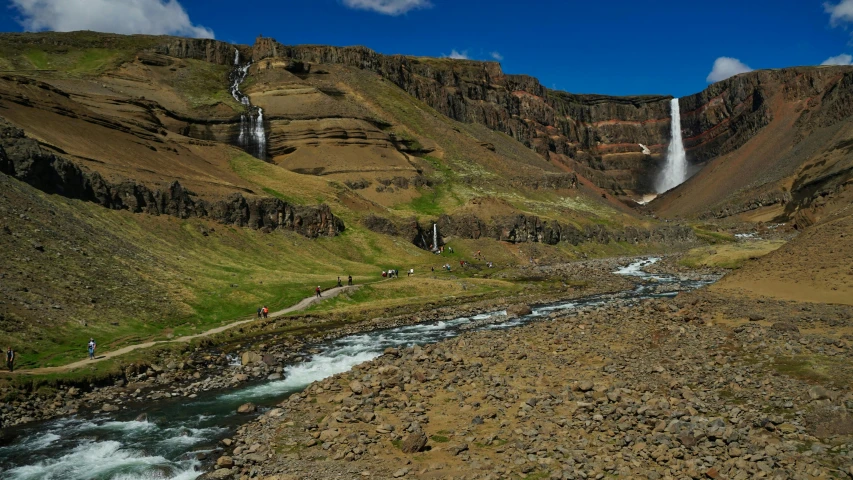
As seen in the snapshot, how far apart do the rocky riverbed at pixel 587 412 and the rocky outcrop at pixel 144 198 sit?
171ft

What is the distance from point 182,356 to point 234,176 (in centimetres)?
8056

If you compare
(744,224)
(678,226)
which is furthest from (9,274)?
(744,224)

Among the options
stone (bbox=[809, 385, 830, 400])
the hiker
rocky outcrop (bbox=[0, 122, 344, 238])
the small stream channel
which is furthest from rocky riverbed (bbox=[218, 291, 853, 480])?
rocky outcrop (bbox=[0, 122, 344, 238])

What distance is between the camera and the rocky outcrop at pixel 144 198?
207 feet

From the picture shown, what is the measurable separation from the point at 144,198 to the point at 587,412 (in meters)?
70.8

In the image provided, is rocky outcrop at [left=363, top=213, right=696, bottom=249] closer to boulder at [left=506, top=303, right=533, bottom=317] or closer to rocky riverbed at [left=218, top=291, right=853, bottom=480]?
boulder at [left=506, top=303, right=533, bottom=317]

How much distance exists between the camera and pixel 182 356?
136 ft

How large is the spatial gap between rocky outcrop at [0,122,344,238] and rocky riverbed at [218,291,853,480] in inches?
2050

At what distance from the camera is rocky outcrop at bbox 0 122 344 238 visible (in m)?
63.2

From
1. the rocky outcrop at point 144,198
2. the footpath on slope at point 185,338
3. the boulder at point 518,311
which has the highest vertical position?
the rocky outcrop at point 144,198

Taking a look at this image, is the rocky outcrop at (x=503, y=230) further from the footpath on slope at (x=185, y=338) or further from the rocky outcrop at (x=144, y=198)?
the footpath on slope at (x=185, y=338)

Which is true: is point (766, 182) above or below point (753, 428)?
above

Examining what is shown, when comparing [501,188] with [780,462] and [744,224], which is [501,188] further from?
[780,462]

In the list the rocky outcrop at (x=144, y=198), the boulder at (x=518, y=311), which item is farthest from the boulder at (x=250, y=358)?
the rocky outcrop at (x=144, y=198)
